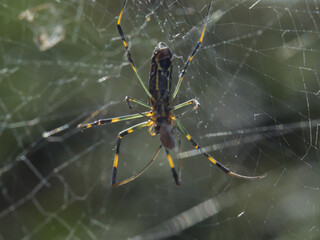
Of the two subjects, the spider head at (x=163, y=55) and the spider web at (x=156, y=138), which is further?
the spider web at (x=156, y=138)

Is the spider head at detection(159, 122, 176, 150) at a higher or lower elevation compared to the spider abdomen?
lower

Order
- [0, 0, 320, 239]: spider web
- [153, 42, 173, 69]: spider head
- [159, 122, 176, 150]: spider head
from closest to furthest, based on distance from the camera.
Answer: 1. [153, 42, 173, 69]: spider head
2. [159, 122, 176, 150]: spider head
3. [0, 0, 320, 239]: spider web

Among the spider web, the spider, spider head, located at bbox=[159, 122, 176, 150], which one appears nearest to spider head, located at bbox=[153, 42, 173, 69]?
the spider

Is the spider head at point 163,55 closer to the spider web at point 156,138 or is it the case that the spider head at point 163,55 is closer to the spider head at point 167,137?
the spider head at point 167,137

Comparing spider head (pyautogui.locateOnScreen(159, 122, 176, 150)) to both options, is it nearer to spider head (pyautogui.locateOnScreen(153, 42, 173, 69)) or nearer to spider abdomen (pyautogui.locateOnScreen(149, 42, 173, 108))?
spider abdomen (pyautogui.locateOnScreen(149, 42, 173, 108))

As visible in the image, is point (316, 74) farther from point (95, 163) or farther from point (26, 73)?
point (26, 73)

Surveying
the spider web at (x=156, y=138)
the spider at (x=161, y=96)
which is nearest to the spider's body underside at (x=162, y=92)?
the spider at (x=161, y=96)
